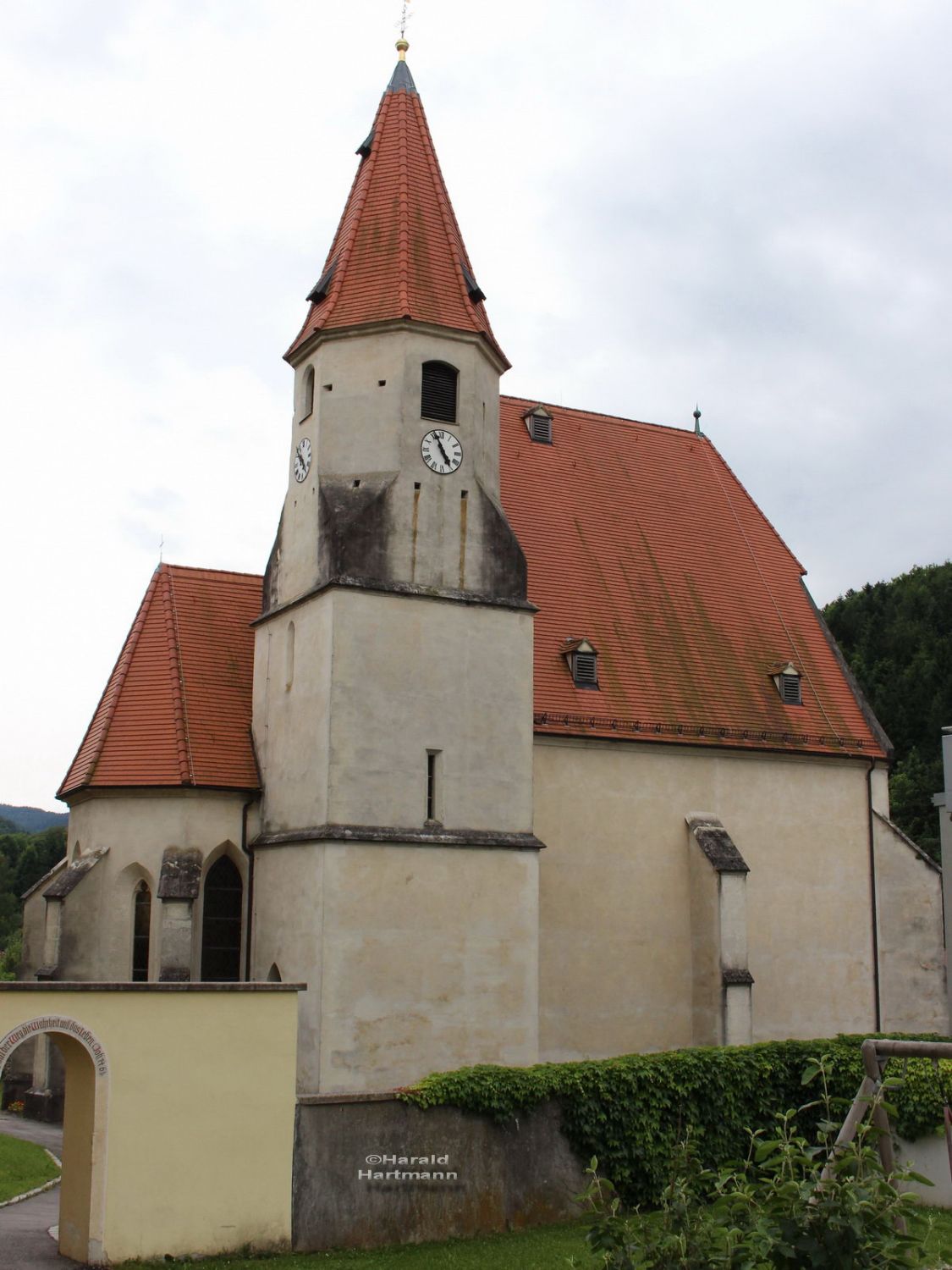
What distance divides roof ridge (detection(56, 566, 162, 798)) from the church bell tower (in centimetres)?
265

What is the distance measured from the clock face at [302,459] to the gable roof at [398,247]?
1.90 m

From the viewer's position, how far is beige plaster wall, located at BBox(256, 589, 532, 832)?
21.0m

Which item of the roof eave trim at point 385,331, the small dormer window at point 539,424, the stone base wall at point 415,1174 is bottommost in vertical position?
the stone base wall at point 415,1174

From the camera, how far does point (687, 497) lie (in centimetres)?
3059

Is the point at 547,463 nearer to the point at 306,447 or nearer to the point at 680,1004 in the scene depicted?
the point at 306,447


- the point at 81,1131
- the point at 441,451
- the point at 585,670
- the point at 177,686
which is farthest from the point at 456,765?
the point at 81,1131

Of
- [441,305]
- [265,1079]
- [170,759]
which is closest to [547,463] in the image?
[441,305]

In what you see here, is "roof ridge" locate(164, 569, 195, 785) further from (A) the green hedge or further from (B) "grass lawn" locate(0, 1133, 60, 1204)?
(A) the green hedge

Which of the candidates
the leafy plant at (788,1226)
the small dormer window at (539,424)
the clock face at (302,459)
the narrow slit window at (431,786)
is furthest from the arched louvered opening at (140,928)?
the leafy plant at (788,1226)

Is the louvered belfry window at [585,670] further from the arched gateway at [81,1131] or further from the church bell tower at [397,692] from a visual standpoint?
the arched gateway at [81,1131]

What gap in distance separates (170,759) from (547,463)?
10577 mm

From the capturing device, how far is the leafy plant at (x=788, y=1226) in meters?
7.21

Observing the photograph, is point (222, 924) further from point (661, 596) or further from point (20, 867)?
point (20, 867)

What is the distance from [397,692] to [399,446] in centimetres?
418
